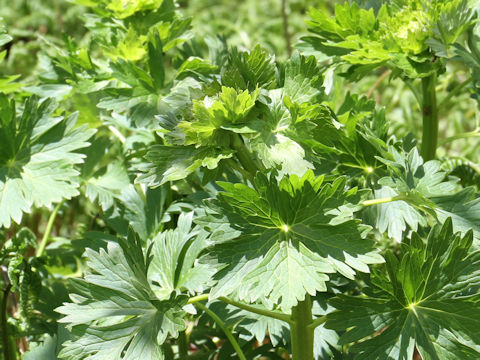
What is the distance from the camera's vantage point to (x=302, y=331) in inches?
37.5

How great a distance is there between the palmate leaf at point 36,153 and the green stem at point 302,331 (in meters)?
0.52

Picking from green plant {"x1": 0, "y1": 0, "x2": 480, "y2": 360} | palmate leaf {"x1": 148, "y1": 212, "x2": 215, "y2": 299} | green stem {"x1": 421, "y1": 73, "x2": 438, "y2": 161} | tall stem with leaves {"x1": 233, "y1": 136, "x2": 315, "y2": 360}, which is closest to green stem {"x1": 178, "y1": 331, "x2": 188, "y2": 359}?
green plant {"x1": 0, "y1": 0, "x2": 480, "y2": 360}

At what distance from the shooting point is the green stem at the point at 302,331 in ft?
3.10

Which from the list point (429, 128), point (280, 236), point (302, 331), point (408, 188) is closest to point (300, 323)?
point (302, 331)

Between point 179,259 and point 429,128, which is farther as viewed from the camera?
point 429,128

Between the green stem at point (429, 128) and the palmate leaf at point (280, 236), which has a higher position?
the green stem at point (429, 128)

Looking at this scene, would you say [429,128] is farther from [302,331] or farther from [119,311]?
[119,311]

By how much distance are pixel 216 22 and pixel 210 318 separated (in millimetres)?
2406

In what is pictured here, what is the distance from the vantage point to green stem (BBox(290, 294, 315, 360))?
0.95 meters

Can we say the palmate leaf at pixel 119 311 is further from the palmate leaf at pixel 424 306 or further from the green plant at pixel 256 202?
the palmate leaf at pixel 424 306

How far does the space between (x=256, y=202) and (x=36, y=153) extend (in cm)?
59

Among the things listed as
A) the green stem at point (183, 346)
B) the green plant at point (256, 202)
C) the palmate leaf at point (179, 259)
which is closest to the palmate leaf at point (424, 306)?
the green plant at point (256, 202)

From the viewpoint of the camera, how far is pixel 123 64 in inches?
48.8

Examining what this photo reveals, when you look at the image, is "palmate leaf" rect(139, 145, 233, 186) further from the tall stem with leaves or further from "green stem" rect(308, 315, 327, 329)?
"green stem" rect(308, 315, 327, 329)
